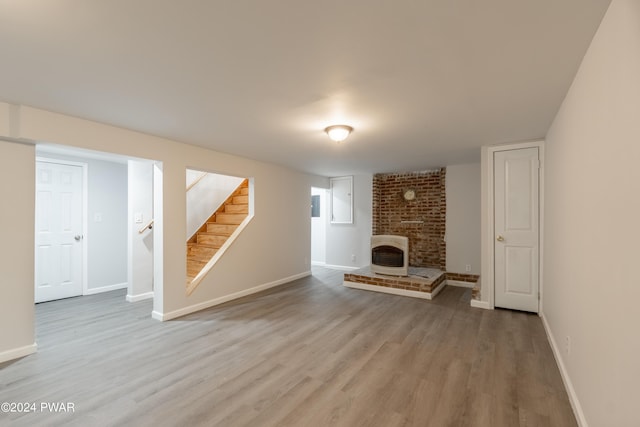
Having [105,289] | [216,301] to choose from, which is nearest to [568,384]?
[216,301]

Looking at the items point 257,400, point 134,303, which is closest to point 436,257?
point 257,400

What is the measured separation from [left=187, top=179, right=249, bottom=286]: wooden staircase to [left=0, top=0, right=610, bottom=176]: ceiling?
2420 millimetres

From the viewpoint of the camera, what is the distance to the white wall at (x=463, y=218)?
524cm

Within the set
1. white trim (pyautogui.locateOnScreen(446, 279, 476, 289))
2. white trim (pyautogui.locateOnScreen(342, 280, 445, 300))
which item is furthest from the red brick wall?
white trim (pyautogui.locateOnScreen(342, 280, 445, 300))

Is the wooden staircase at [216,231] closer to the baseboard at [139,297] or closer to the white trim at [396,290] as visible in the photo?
the baseboard at [139,297]

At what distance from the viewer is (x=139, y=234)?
439cm

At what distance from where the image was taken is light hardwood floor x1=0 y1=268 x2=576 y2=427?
184 centimetres

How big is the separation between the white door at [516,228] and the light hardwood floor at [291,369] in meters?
0.25

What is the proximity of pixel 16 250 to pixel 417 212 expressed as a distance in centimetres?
576

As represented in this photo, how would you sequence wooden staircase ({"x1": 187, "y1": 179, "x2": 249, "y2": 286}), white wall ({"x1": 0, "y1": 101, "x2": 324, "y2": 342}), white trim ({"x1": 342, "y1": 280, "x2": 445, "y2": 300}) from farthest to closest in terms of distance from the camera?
wooden staircase ({"x1": 187, "y1": 179, "x2": 249, "y2": 286}), white trim ({"x1": 342, "y1": 280, "x2": 445, "y2": 300}), white wall ({"x1": 0, "y1": 101, "x2": 324, "y2": 342})

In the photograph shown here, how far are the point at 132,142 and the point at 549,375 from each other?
4.45 metres

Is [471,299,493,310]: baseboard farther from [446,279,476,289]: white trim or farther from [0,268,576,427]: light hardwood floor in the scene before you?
[446,279,476,289]: white trim

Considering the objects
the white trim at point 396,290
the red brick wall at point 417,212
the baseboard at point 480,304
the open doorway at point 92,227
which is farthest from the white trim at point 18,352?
the red brick wall at point 417,212

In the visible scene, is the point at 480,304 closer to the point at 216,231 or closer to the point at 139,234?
the point at 216,231
